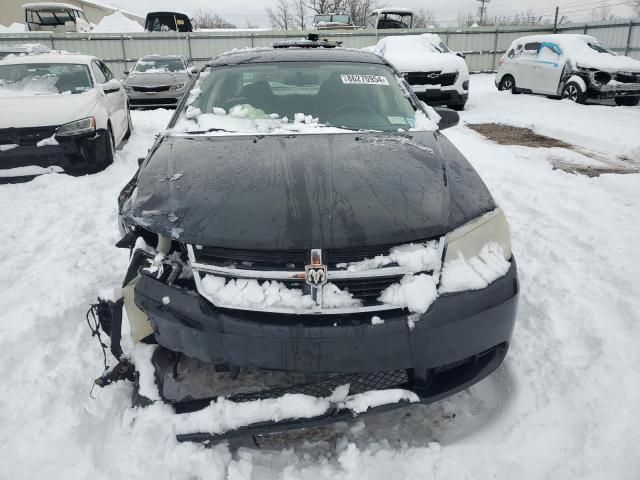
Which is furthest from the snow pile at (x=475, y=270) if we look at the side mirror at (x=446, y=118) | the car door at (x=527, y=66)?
the car door at (x=527, y=66)

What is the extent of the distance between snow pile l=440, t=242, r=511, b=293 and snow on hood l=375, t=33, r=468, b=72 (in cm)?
927

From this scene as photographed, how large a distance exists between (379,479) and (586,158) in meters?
6.26

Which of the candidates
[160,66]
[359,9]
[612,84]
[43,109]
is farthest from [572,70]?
[359,9]

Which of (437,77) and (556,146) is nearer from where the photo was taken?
(556,146)

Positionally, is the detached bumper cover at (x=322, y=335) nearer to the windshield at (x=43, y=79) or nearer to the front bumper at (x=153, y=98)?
→ the windshield at (x=43, y=79)

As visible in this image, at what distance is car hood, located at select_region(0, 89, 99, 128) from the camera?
5.70 m

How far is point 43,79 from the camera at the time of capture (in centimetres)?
663

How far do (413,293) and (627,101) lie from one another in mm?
12328

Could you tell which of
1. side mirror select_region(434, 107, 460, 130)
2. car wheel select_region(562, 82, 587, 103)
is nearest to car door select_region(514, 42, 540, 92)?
car wheel select_region(562, 82, 587, 103)

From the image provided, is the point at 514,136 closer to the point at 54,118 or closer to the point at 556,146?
the point at 556,146

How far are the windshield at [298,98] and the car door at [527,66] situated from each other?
35.5 feet

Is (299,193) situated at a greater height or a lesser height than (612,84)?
greater

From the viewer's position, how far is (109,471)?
1794mm

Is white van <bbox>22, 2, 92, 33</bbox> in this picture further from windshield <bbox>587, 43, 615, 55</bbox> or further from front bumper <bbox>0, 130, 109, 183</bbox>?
windshield <bbox>587, 43, 615, 55</bbox>
